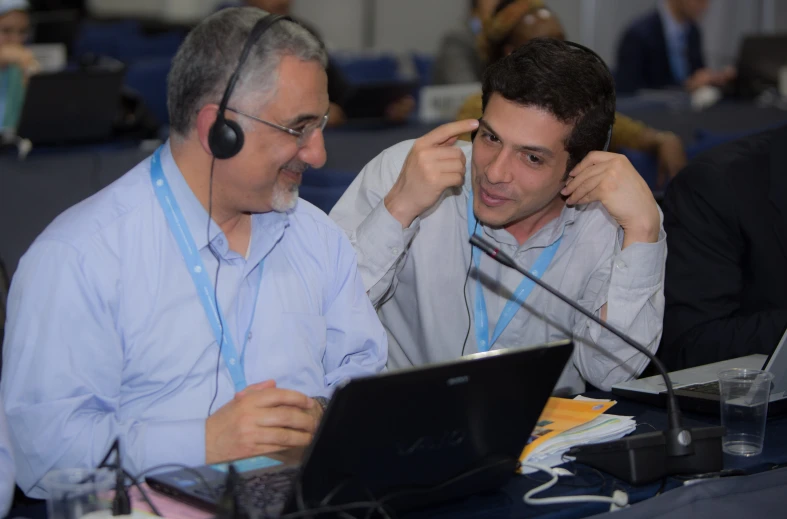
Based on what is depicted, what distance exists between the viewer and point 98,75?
13.3 feet

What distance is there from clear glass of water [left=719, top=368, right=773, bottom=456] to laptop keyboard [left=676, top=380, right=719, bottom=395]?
0.12 meters

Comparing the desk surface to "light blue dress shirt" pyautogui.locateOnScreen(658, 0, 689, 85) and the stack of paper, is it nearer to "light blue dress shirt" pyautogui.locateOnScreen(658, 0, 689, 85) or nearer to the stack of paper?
the stack of paper

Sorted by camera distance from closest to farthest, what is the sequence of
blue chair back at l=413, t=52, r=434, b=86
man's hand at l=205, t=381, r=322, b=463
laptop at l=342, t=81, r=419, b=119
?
1. man's hand at l=205, t=381, r=322, b=463
2. laptop at l=342, t=81, r=419, b=119
3. blue chair back at l=413, t=52, r=434, b=86

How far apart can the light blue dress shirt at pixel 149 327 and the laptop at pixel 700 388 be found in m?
0.48

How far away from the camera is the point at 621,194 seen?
6.52ft

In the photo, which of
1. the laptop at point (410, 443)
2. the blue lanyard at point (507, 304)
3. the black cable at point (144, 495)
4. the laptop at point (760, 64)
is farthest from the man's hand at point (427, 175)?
the laptop at point (760, 64)

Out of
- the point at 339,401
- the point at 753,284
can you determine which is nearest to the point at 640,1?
the point at 753,284

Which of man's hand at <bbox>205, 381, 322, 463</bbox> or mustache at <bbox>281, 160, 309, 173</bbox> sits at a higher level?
mustache at <bbox>281, 160, 309, 173</bbox>

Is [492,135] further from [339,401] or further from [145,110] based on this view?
[145,110]

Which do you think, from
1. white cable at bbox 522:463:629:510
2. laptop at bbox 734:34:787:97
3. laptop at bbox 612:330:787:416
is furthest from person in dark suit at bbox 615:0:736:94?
white cable at bbox 522:463:629:510

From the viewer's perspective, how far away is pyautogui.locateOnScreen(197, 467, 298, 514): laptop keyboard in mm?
1195

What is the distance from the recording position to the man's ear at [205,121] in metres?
1.58

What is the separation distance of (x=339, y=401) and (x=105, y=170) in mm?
2790

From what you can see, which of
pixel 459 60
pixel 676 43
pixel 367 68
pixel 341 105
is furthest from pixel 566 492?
pixel 367 68
